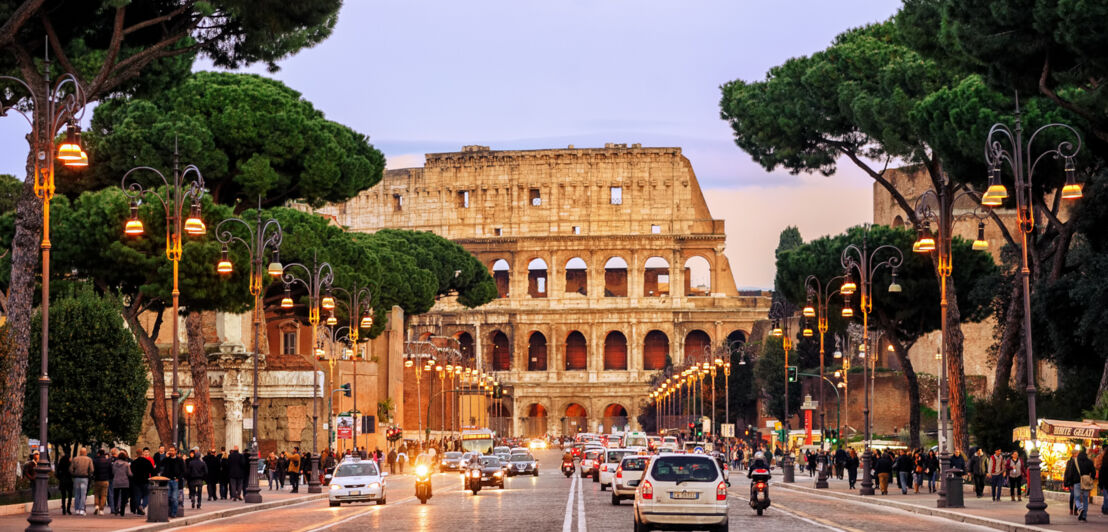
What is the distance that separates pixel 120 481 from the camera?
2950 centimetres

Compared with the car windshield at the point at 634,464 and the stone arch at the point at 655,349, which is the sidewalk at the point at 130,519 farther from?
the stone arch at the point at 655,349

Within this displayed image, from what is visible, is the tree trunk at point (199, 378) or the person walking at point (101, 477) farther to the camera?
the tree trunk at point (199, 378)

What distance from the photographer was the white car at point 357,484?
35.9 metres

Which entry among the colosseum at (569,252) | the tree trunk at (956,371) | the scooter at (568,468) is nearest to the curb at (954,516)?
the tree trunk at (956,371)

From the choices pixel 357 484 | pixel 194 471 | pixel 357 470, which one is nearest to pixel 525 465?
pixel 357 470

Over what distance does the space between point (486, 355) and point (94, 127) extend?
92217 mm

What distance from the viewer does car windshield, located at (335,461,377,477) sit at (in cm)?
3656

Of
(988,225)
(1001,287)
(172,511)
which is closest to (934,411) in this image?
(988,225)

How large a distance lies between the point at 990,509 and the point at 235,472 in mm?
17818

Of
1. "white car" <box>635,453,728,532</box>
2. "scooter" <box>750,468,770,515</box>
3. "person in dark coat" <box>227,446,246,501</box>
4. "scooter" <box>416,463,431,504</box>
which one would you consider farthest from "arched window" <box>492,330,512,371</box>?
"white car" <box>635,453,728,532</box>

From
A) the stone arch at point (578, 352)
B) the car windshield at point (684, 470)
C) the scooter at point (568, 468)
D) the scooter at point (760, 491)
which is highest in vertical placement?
the stone arch at point (578, 352)

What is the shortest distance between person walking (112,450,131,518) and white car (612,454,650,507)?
10327 millimetres

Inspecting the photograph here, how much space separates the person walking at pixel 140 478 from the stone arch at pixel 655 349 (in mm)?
112558

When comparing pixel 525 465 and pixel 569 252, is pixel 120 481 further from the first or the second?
pixel 569 252
